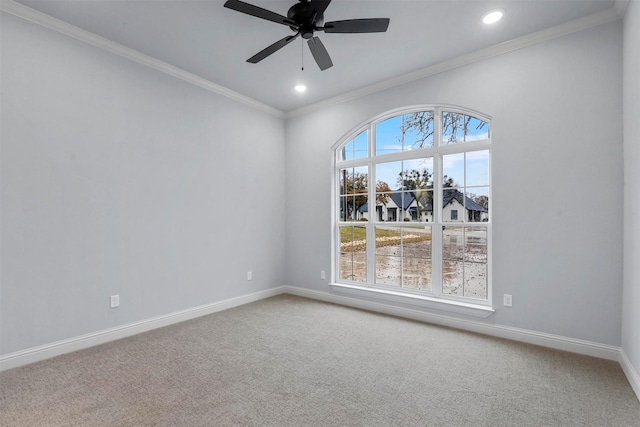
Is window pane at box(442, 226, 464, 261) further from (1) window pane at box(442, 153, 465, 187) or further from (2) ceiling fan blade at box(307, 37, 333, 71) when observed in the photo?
(2) ceiling fan blade at box(307, 37, 333, 71)

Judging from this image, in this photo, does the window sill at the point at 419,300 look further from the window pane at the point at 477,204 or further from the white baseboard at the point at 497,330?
the window pane at the point at 477,204

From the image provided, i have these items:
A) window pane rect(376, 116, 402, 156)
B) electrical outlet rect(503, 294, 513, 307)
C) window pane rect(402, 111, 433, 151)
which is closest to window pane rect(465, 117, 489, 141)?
window pane rect(402, 111, 433, 151)

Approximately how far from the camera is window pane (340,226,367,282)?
4.29 m

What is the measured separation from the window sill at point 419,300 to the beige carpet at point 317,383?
0.88ft

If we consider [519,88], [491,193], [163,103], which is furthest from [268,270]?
[519,88]

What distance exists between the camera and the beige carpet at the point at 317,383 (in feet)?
6.13

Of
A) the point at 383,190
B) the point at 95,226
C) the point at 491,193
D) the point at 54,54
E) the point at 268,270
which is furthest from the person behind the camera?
the point at 268,270

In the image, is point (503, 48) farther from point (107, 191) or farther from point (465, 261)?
point (107, 191)

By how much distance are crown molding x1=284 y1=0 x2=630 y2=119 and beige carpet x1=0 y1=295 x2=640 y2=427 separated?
285 centimetres

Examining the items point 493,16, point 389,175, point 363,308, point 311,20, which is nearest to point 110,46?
point 311,20

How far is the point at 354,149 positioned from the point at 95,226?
10.4ft

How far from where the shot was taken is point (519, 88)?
299 centimetres

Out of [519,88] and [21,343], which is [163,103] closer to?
[21,343]

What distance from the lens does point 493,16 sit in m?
2.61
